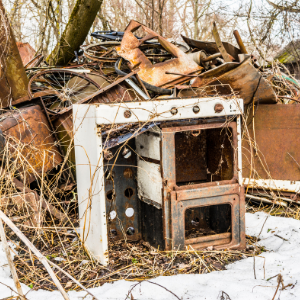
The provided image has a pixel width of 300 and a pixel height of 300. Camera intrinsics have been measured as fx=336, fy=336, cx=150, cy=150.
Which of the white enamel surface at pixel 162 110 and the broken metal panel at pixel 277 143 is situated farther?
the broken metal panel at pixel 277 143

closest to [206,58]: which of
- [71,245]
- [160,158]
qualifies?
[160,158]

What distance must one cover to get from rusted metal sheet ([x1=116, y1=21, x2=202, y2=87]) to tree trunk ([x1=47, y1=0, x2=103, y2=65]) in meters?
1.29

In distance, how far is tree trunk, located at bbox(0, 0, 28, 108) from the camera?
11.7ft

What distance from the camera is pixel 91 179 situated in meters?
2.19

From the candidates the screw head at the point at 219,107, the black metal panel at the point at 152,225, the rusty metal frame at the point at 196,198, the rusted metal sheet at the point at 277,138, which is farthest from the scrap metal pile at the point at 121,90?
the black metal panel at the point at 152,225

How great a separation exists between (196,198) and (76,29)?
3.48 metres

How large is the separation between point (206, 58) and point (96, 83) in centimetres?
121

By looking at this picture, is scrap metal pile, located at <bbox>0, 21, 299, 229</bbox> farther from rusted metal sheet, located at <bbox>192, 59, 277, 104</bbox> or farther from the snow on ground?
the snow on ground

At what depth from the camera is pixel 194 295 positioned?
6.19ft

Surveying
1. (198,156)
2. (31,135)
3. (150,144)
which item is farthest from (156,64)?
(31,135)

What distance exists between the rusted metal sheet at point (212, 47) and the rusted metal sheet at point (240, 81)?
0.53 m

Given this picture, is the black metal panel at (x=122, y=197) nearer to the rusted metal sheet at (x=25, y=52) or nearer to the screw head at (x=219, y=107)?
the screw head at (x=219, y=107)

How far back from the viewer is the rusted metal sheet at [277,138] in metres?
3.43

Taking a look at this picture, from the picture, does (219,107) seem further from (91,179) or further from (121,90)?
(121,90)
